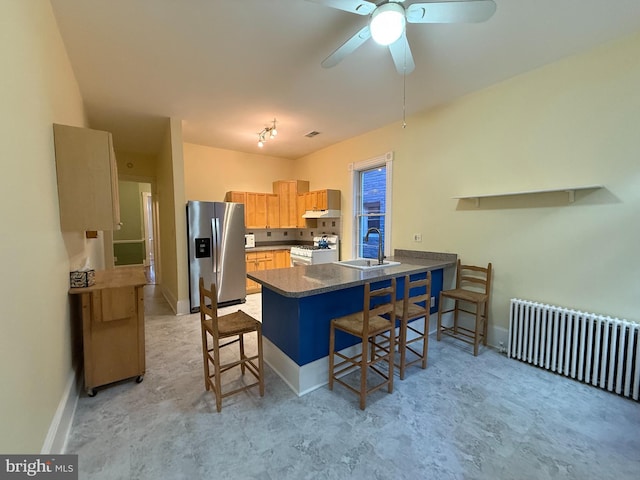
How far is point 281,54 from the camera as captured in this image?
2398 mm

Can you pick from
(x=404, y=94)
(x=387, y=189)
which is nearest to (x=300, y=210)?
(x=387, y=189)

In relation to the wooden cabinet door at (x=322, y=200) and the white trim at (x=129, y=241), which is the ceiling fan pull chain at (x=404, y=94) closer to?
the wooden cabinet door at (x=322, y=200)

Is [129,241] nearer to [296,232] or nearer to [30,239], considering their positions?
[296,232]

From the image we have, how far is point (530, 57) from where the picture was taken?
244cm

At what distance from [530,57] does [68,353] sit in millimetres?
4601

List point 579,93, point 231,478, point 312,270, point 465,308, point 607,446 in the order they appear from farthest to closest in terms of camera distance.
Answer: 1. point 465,308
2. point 312,270
3. point 579,93
4. point 607,446
5. point 231,478

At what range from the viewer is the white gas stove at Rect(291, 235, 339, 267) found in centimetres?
487

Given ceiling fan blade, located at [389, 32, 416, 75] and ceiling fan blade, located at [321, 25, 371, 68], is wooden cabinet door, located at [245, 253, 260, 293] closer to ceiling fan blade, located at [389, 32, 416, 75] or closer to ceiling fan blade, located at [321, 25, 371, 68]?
ceiling fan blade, located at [321, 25, 371, 68]

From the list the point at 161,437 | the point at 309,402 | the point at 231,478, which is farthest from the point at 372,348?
the point at 161,437

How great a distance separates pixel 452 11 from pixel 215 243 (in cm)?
395

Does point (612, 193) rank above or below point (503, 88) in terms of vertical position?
below

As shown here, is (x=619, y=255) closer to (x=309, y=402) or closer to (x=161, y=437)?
(x=309, y=402)

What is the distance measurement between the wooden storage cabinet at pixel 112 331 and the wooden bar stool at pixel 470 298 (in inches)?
123

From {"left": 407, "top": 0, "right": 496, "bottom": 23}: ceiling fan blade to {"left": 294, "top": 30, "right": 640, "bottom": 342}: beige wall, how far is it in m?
1.56
